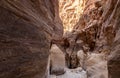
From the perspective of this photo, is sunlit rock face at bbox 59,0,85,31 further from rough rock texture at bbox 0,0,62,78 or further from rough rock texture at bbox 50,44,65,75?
rough rock texture at bbox 0,0,62,78

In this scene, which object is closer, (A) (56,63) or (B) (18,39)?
(B) (18,39)

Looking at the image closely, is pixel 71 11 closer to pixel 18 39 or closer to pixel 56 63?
pixel 56 63

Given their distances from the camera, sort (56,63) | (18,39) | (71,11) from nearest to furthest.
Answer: (18,39) < (56,63) < (71,11)

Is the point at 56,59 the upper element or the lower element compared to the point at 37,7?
lower

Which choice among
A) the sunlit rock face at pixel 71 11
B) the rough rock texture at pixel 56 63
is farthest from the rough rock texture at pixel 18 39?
the sunlit rock face at pixel 71 11

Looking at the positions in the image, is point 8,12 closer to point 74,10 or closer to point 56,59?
point 56,59

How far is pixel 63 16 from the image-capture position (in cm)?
1848

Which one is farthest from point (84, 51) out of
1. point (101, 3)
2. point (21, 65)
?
point (21, 65)

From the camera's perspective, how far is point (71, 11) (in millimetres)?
17984

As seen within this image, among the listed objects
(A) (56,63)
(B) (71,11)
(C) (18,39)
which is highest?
(B) (71,11)

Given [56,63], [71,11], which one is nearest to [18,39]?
[56,63]

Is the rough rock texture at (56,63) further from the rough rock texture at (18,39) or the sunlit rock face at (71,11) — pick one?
the sunlit rock face at (71,11)

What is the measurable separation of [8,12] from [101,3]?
9.31 m

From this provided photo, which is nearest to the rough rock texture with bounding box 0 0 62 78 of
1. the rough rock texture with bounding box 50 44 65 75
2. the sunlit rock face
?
the rough rock texture with bounding box 50 44 65 75
